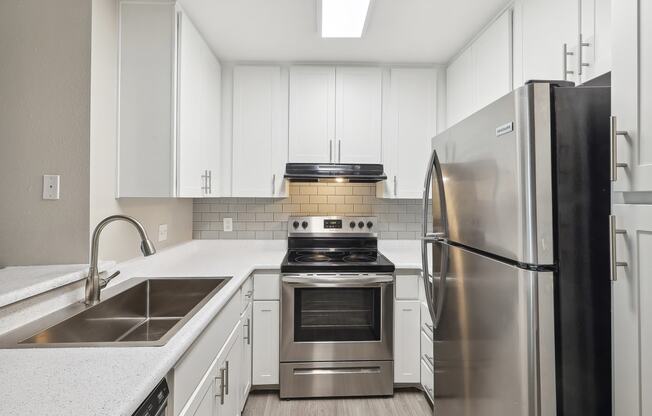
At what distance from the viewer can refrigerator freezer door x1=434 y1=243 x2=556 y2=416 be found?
1.02 meters

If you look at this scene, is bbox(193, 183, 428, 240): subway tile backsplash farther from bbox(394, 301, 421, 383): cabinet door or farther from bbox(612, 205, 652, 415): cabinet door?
bbox(612, 205, 652, 415): cabinet door

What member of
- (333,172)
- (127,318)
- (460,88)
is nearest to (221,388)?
(127,318)

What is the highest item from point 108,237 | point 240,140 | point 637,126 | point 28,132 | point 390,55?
point 390,55

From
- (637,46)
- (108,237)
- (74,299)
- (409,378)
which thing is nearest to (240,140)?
(108,237)

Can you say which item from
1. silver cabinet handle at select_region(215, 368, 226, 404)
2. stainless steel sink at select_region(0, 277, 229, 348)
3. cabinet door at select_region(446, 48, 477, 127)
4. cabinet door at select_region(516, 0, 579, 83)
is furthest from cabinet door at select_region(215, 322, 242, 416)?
cabinet door at select_region(446, 48, 477, 127)

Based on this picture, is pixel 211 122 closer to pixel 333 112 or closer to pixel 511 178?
pixel 333 112

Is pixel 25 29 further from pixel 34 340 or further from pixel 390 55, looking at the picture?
pixel 390 55

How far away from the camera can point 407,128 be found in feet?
9.00

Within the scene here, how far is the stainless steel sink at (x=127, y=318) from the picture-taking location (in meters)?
1.11

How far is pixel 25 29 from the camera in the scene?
5.03 ft

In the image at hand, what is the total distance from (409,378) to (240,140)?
2.05m

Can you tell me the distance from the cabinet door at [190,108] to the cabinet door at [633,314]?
1.86 meters

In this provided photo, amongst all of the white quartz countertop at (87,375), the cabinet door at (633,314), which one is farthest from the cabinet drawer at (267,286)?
the cabinet door at (633,314)

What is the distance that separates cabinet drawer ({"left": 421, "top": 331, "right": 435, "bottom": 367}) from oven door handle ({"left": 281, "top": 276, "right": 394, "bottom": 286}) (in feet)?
1.34
